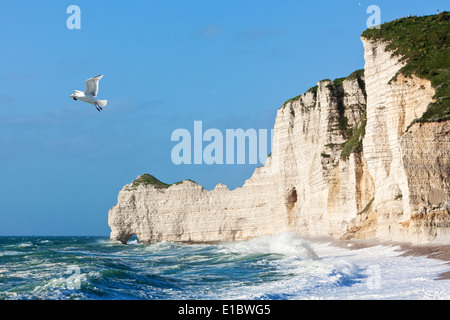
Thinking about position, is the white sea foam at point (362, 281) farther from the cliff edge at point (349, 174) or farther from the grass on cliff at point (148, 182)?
the grass on cliff at point (148, 182)

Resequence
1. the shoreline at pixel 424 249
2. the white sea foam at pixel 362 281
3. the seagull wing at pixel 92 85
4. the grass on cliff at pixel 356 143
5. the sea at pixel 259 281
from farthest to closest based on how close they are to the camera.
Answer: the grass on cliff at pixel 356 143
the seagull wing at pixel 92 85
the shoreline at pixel 424 249
the sea at pixel 259 281
the white sea foam at pixel 362 281

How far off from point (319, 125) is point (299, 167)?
4535 mm

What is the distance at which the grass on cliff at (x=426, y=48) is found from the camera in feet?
76.7

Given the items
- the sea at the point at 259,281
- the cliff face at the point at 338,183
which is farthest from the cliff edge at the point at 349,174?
the sea at the point at 259,281

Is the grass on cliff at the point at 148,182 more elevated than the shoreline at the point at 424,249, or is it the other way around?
the grass on cliff at the point at 148,182

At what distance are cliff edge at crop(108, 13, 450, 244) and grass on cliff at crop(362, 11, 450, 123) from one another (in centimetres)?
6

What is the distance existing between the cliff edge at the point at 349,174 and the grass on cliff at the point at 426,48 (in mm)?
64

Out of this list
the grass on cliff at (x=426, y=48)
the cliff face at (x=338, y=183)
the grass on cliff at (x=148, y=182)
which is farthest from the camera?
the grass on cliff at (x=148, y=182)

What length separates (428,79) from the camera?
83.7 feet

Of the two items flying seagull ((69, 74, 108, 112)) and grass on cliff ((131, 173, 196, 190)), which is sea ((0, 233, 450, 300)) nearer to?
flying seagull ((69, 74, 108, 112))

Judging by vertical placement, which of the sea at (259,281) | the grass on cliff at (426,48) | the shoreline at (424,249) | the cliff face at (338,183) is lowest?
the sea at (259,281)

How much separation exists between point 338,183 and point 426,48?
543 inches

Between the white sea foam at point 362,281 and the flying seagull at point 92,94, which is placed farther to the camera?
the flying seagull at point 92,94
